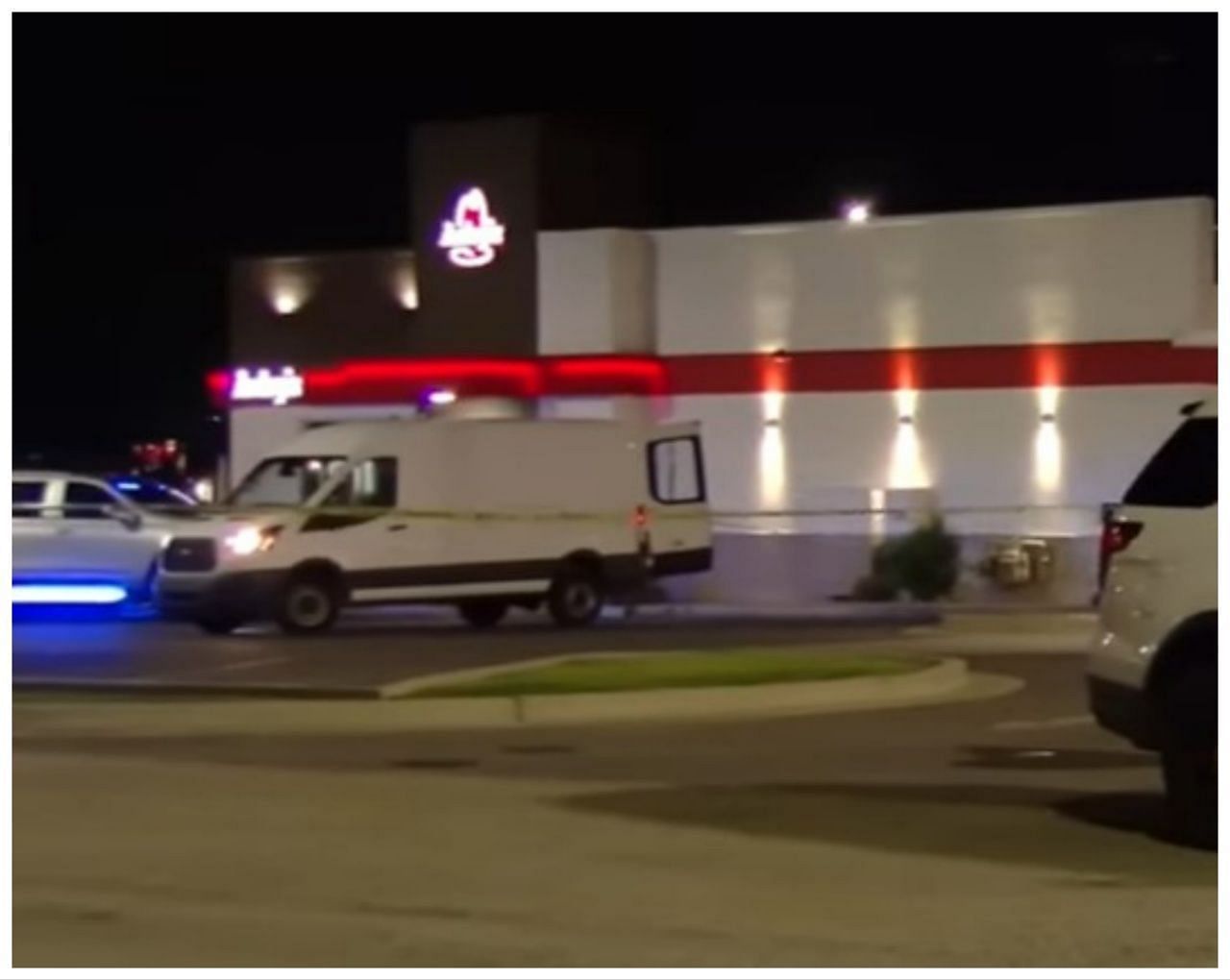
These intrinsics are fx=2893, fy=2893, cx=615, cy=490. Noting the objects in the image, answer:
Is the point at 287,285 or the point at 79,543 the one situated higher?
the point at 287,285

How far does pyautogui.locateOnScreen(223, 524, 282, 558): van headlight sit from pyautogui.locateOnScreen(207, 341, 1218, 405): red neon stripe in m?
12.9

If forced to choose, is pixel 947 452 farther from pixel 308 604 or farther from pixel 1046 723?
pixel 1046 723

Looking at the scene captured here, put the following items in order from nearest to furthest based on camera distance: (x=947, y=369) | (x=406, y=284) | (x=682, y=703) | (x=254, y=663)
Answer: (x=682, y=703)
(x=254, y=663)
(x=947, y=369)
(x=406, y=284)

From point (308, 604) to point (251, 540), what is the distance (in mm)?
895

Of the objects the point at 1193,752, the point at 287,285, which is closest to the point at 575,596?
the point at 287,285

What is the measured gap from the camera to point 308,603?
2897 cm

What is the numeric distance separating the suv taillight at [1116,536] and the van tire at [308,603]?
1620 centimetres

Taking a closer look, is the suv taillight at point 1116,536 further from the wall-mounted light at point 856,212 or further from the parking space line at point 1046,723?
the wall-mounted light at point 856,212

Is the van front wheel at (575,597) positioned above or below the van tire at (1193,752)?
above

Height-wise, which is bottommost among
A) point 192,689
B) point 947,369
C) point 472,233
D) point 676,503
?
point 192,689

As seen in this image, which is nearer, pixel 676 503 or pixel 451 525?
pixel 451 525

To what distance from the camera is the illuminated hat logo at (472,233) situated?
4272 centimetres

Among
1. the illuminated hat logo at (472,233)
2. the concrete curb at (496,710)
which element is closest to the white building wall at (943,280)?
the illuminated hat logo at (472,233)

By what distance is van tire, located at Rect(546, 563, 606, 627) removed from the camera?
101ft
